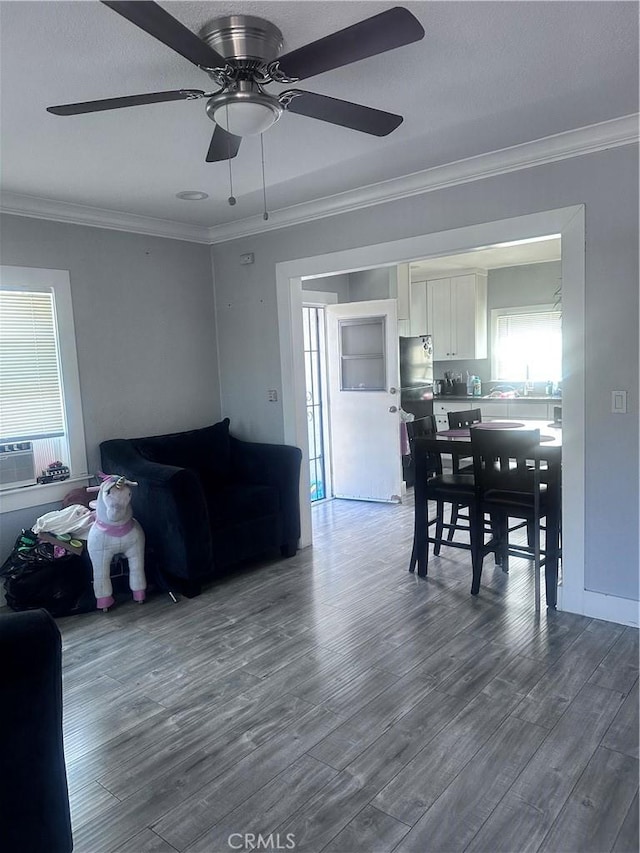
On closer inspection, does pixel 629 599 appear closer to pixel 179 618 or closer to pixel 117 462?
pixel 179 618

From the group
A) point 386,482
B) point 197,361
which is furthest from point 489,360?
point 197,361

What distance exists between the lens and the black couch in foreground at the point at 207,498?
358 cm

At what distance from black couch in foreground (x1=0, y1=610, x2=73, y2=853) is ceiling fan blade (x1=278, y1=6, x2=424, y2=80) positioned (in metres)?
1.76

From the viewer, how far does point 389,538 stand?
15.6ft

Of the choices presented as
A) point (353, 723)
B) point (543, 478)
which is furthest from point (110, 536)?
point (543, 478)

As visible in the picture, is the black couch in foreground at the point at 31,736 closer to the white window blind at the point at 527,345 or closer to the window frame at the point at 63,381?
the window frame at the point at 63,381

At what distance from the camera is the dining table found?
10.8 feet

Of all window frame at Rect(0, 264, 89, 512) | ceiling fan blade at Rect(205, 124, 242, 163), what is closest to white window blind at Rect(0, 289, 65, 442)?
window frame at Rect(0, 264, 89, 512)

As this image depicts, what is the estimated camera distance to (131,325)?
14.3 feet

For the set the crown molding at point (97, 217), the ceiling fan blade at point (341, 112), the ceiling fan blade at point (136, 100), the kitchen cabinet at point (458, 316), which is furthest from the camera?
the kitchen cabinet at point (458, 316)

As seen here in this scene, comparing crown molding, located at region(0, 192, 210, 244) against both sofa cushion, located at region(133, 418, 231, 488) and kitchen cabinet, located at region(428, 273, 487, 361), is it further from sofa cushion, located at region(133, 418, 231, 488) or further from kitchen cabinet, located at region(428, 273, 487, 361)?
kitchen cabinet, located at region(428, 273, 487, 361)

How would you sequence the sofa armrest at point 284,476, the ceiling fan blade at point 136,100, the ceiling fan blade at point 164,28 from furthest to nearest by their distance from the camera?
the sofa armrest at point 284,476
the ceiling fan blade at point 136,100
the ceiling fan blade at point 164,28

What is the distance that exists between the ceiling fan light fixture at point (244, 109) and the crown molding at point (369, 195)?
1732 mm

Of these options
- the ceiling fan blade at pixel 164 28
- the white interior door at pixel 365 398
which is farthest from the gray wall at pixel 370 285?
the ceiling fan blade at pixel 164 28
